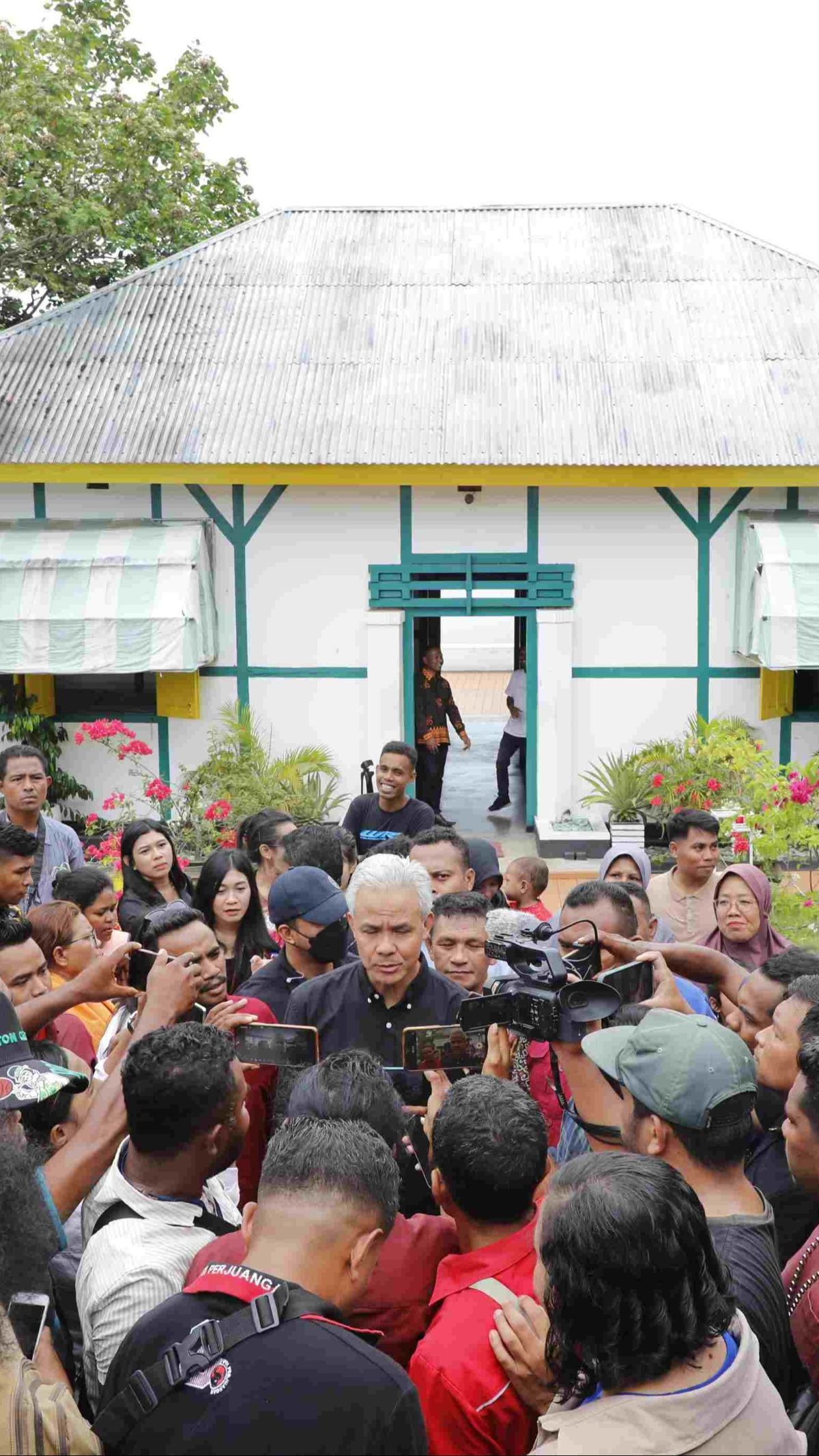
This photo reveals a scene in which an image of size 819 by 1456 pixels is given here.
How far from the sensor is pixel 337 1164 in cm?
246

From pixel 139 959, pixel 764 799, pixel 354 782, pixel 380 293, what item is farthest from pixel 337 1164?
pixel 380 293

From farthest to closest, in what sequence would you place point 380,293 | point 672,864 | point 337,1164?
point 380,293
point 672,864
point 337,1164

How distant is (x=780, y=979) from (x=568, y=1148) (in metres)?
0.85

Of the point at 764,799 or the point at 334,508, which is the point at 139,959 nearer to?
the point at 764,799

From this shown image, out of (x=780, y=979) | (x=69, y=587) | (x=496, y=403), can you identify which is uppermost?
(x=496, y=403)

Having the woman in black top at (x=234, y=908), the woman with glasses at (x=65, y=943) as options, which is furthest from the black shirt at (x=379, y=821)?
the woman with glasses at (x=65, y=943)

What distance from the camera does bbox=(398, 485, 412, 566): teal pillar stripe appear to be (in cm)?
1215

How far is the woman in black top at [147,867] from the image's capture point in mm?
6184

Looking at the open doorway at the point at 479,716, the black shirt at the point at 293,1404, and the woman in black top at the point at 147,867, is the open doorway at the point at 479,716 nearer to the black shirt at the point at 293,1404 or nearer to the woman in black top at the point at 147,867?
the woman in black top at the point at 147,867

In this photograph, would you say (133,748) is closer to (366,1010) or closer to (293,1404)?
(366,1010)

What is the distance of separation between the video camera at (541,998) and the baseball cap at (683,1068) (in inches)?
9.1

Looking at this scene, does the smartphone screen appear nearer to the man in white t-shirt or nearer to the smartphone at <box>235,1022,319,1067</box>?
the smartphone at <box>235,1022,319,1067</box>

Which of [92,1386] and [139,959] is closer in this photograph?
[92,1386]

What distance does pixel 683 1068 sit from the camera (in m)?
2.76
